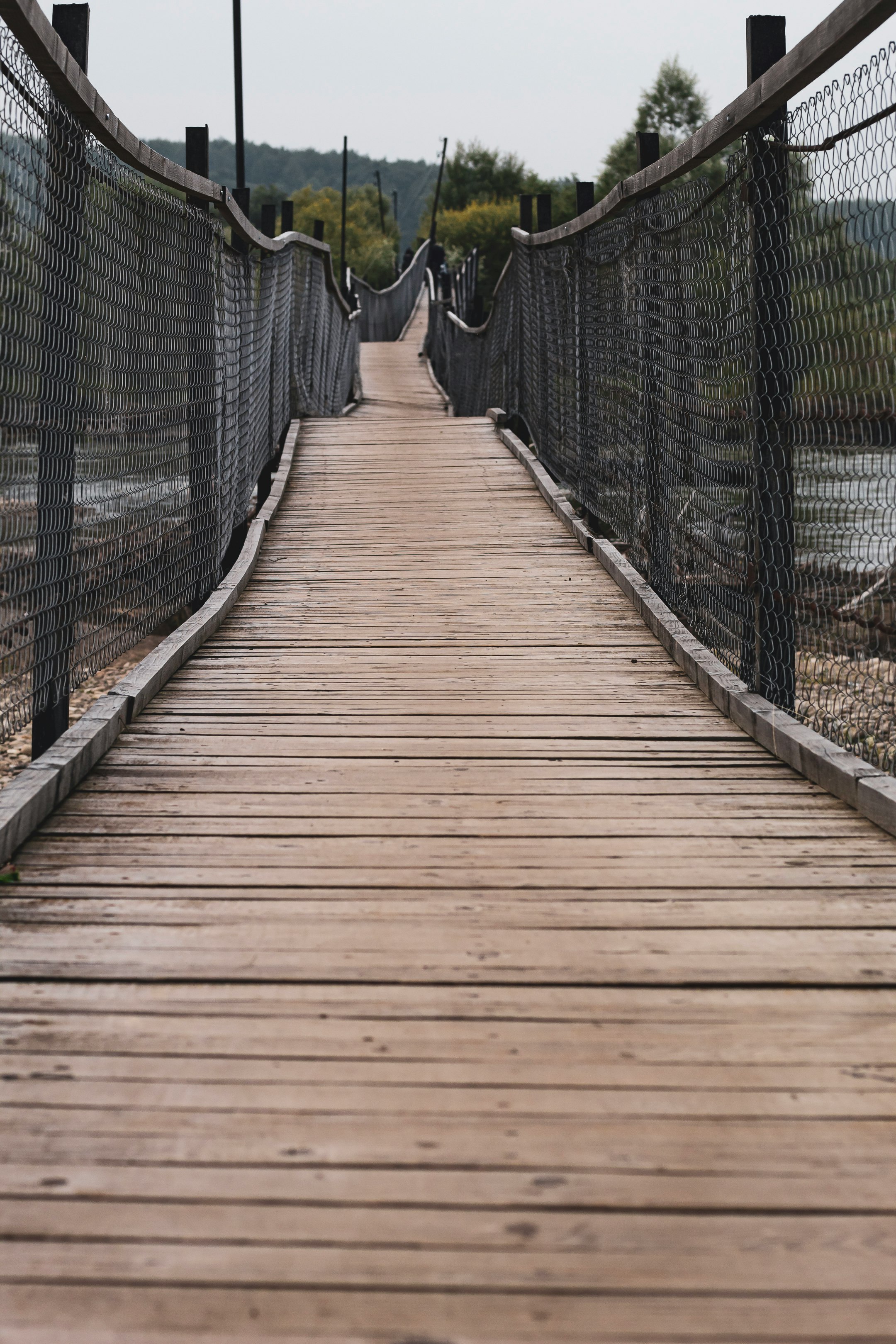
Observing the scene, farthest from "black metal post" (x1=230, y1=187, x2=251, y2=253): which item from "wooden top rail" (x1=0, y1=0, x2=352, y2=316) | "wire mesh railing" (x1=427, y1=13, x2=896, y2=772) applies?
"wire mesh railing" (x1=427, y1=13, x2=896, y2=772)

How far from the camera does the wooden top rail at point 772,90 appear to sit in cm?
277

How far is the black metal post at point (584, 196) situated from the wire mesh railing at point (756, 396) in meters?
0.65

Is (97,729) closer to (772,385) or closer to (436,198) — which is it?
(772,385)

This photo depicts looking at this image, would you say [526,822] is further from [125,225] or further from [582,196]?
[582,196]

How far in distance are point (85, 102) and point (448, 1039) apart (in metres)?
2.55

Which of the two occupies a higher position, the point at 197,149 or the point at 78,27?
the point at 197,149

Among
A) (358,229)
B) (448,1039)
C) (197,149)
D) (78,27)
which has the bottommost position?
(448,1039)

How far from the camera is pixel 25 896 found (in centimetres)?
233

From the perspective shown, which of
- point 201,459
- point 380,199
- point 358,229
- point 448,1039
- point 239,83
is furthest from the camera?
point 358,229

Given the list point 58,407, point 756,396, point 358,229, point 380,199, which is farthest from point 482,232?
point 58,407

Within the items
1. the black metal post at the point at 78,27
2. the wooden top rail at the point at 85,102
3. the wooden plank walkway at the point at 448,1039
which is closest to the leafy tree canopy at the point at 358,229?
the wooden top rail at the point at 85,102

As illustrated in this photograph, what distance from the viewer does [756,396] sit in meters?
3.67

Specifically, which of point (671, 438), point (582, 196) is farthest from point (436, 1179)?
point (582, 196)

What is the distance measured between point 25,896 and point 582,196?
610 centimetres
